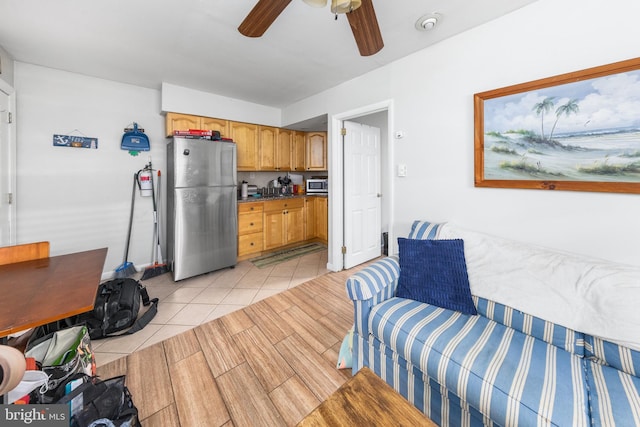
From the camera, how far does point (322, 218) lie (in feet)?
15.1

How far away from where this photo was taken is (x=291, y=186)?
466cm

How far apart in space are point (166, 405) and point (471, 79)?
2.96m

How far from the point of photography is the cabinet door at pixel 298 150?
443 centimetres

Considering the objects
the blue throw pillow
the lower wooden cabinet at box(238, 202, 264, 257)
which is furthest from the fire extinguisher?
the blue throw pillow

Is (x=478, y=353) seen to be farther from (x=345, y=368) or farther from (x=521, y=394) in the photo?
(x=345, y=368)

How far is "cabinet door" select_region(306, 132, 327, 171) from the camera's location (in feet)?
15.0

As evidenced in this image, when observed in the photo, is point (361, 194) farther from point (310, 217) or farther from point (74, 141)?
point (74, 141)

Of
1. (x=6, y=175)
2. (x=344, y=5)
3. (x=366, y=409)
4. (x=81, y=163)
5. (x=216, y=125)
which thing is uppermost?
(x=216, y=125)

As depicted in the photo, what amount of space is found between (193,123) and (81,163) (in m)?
1.32

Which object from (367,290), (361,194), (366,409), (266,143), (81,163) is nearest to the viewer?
(366,409)

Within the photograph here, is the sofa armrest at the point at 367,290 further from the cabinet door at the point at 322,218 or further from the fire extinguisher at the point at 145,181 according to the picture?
the fire extinguisher at the point at 145,181

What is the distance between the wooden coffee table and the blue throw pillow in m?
0.90

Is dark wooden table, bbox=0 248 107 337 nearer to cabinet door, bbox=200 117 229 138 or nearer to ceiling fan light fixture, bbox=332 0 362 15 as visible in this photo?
ceiling fan light fixture, bbox=332 0 362 15

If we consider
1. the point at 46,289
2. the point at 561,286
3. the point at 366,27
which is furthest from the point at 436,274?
the point at 46,289
